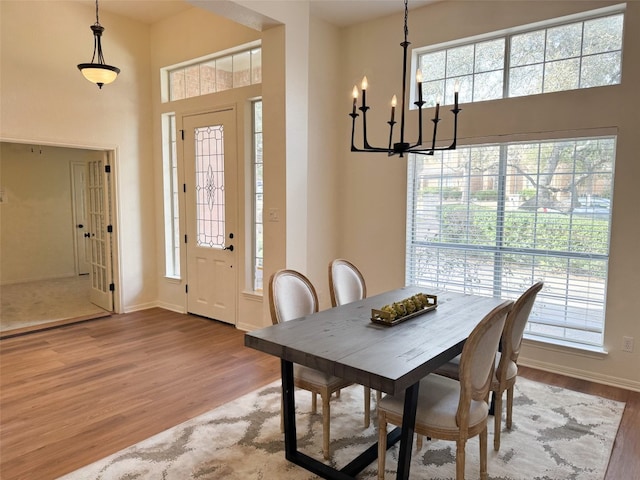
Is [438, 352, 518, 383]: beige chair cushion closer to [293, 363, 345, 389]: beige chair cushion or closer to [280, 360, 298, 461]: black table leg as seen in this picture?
[293, 363, 345, 389]: beige chair cushion

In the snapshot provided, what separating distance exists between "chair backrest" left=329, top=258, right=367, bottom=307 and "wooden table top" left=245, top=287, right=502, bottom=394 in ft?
1.29

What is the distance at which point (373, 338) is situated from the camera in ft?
7.36

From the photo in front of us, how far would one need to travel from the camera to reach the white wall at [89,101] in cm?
448

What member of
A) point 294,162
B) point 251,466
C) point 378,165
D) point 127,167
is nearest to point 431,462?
point 251,466

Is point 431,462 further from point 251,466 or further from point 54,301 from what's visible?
point 54,301

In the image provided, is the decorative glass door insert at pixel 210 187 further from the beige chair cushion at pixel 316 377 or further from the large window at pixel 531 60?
the beige chair cushion at pixel 316 377

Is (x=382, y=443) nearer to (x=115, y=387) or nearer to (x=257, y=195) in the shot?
(x=115, y=387)

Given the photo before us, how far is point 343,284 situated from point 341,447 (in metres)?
1.17

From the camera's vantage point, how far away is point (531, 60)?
3.81m

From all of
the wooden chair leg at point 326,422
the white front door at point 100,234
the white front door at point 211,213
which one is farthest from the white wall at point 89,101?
the wooden chair leg at point 326,422

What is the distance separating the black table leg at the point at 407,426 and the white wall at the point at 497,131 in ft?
7.71

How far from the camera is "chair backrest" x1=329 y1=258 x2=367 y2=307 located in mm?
3266

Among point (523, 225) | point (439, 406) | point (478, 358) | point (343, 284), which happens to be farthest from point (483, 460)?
point (523, 225)

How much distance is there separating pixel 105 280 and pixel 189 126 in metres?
2.28
